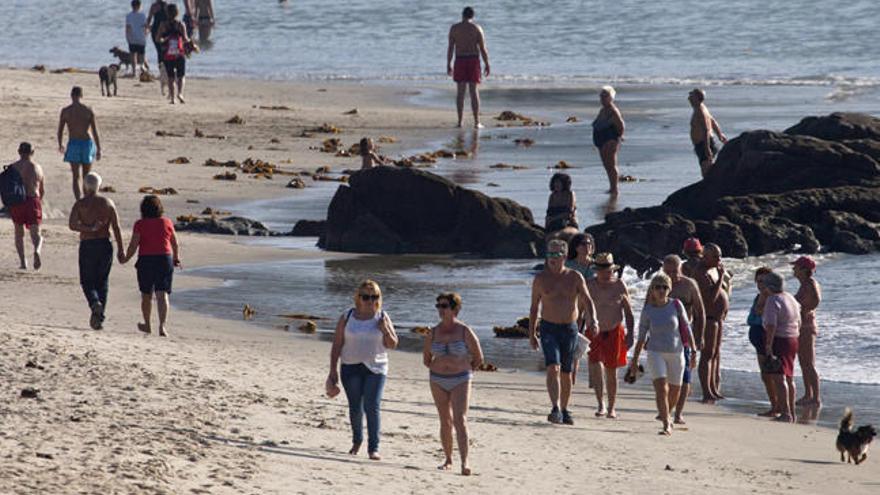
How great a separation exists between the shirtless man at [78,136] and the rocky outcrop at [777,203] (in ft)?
20.0

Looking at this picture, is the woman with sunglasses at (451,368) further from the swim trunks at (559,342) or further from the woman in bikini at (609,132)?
the woman in bikini at (609,132)

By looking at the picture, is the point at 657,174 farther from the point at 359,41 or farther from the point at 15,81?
the point at 359,41

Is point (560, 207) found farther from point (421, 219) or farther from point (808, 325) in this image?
point (421, 219)

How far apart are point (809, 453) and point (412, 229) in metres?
9.57

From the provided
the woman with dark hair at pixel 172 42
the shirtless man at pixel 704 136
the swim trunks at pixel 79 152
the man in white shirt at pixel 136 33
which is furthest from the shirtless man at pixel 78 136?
the man in white shirt at pixel 136 33

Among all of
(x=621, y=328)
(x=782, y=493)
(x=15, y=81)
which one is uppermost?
(x=15, y=81)

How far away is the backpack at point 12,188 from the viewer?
1708cm

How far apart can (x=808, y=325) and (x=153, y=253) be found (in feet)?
16.9

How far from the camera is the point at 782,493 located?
34.6ft

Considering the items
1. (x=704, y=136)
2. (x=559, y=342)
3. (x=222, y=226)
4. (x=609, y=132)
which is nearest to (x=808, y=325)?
(x=559, y=342)

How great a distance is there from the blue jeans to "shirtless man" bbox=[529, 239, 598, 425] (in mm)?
1897

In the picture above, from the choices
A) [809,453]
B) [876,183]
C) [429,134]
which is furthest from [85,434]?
[429,134]

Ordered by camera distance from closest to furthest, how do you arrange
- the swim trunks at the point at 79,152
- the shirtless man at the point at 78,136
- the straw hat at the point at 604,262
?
the straw hat at the point at 604,262
the shirtless man at the point at 78,136
the swim trunks at the point at 79,152

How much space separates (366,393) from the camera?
1031 cm
